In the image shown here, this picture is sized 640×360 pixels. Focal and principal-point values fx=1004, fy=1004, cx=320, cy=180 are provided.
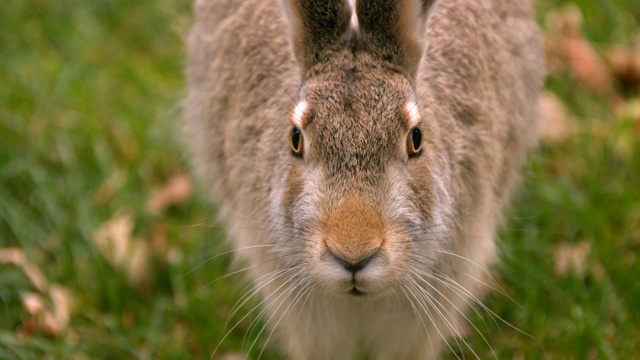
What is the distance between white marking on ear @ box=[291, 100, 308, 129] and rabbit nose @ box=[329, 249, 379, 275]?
0.46 metres

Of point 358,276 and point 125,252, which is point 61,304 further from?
point 358,276

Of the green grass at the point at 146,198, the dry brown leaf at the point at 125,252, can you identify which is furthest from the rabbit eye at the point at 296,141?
the dry brown leaf at the point at 125,252

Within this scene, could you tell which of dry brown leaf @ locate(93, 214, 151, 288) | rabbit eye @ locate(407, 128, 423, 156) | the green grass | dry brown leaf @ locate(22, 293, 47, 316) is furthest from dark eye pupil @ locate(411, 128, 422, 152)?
dry brown leaf @ locate(22, 293, 47, 316)

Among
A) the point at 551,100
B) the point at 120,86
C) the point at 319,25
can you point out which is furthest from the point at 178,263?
the point at 551,100

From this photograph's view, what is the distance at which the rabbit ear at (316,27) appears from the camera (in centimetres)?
309

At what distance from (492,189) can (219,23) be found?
1.39m

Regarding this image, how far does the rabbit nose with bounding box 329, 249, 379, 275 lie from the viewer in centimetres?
279

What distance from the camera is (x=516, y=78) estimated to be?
415 cm

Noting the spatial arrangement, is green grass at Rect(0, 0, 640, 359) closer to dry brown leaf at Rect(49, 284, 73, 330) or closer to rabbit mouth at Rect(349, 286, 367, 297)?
dry brown leaf at Rect(49, 284, 73, 330)

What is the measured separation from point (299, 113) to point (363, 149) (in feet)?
0.85

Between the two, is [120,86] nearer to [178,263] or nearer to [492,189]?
[178,263]

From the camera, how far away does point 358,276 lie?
283 cm

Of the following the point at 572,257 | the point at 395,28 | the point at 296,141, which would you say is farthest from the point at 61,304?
the point at 572,257

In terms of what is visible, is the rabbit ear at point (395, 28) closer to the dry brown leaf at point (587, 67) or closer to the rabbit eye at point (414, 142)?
the rabbit eye at point (414, 142)
